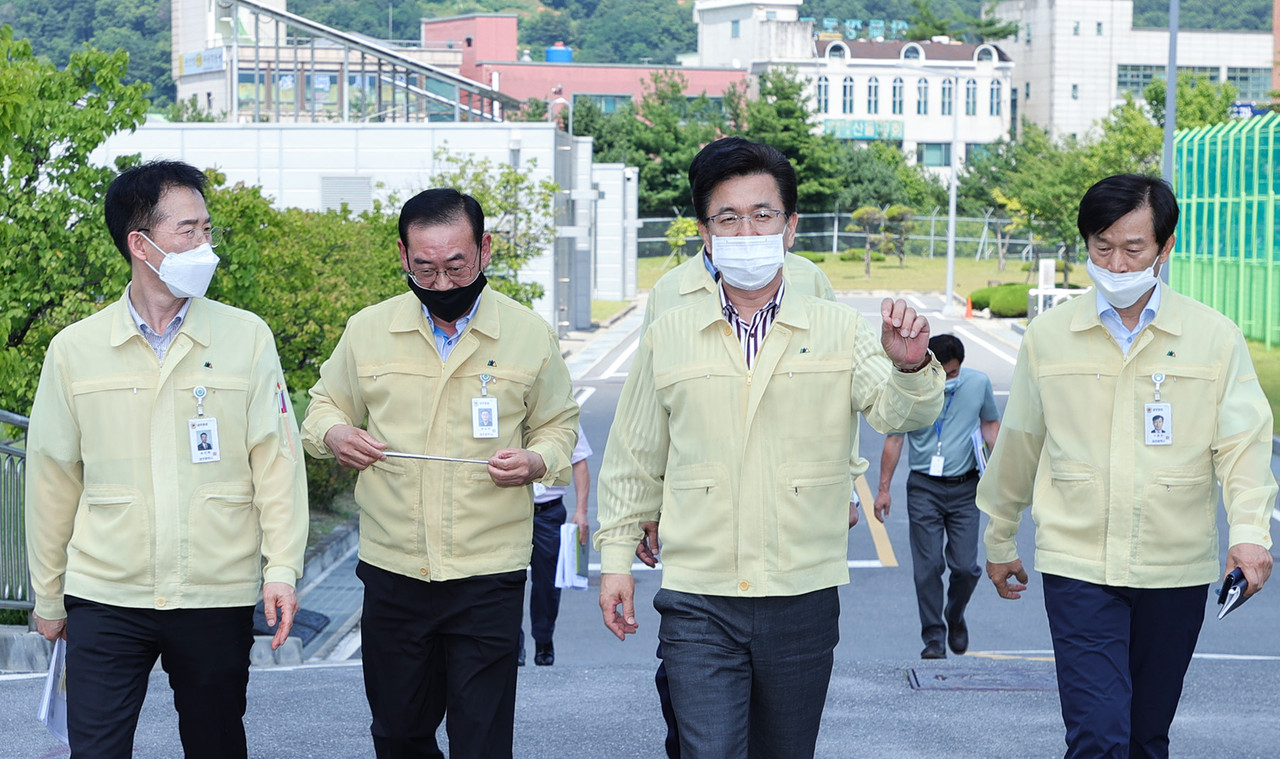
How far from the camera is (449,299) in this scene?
4766 millimetres

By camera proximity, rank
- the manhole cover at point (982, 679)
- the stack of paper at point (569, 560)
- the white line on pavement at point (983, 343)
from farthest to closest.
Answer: the white line on pavement at point (983, 343), the stack of paper at point (569, 560), the manhole cover at point (982, 679)

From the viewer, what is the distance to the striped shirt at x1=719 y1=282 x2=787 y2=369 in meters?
4.25

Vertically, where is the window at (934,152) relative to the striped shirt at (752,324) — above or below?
above

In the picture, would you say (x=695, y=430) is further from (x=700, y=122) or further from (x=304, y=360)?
(x=700, y=122)

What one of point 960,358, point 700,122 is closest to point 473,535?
point 960,358

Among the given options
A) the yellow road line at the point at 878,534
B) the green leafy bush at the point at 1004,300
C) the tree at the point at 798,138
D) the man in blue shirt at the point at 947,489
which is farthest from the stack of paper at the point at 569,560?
the tree at the point at 798,138

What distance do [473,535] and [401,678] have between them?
0.49 meters

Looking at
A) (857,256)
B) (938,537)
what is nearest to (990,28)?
(857,256)

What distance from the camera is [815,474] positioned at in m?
4.18

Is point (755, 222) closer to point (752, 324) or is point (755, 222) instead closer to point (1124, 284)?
point (752, 324)

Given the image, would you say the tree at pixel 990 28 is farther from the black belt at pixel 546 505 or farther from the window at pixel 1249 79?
the black belt at pixel 546 505

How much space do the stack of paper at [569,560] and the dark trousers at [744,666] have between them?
159 inches

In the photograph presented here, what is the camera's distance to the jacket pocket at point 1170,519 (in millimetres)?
4598

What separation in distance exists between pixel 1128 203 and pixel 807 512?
1449 mm
